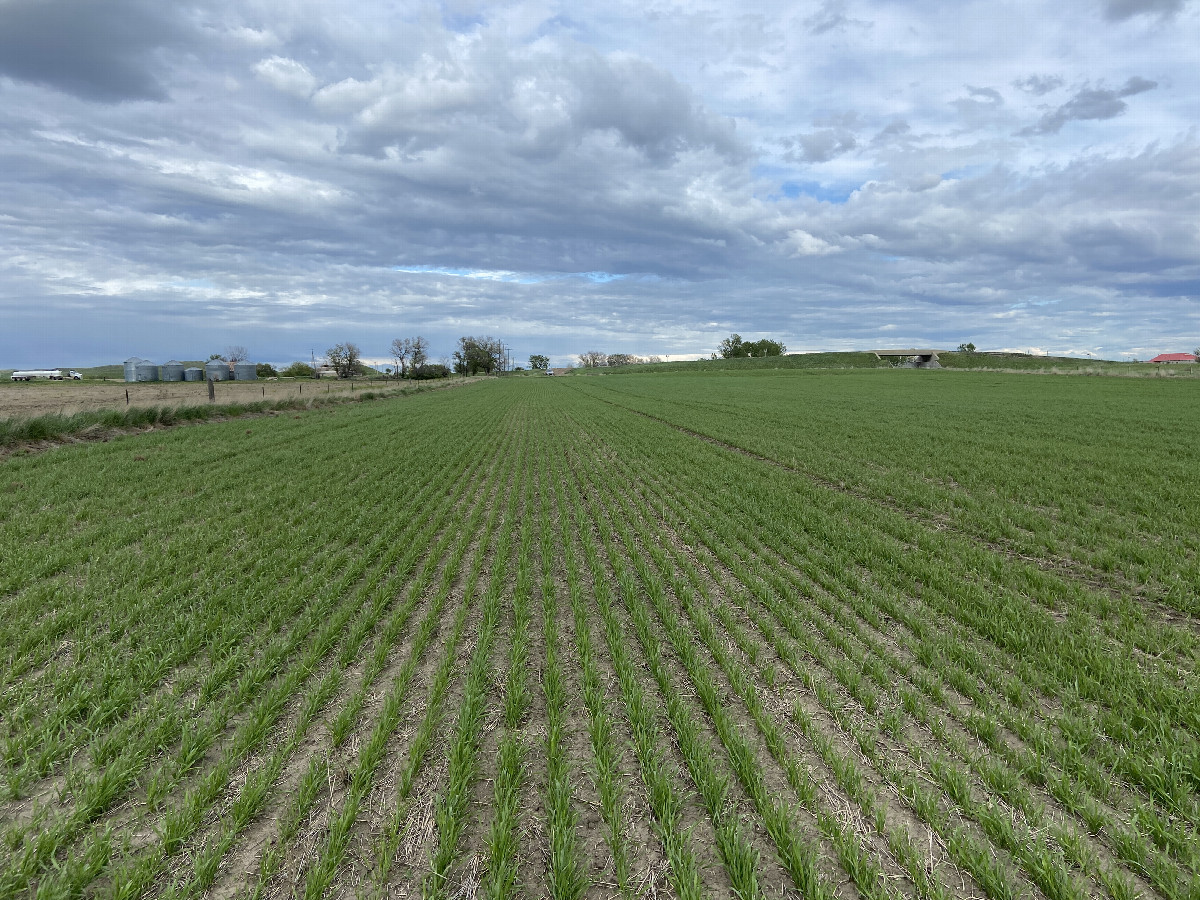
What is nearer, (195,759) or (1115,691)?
(195,759)

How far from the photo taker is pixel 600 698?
431 cm

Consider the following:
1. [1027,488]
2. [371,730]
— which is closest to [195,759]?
[371,730]

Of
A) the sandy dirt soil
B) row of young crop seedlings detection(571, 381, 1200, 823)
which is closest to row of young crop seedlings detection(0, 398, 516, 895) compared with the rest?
row of young crop seedlings detection(571, 381, 1200, 823)

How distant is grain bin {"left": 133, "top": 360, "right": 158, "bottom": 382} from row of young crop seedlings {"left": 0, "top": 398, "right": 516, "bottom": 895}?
342ft

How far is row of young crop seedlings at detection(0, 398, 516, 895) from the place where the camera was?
2.70 m

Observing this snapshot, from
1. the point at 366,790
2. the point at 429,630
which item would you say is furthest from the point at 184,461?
the point at 366,790

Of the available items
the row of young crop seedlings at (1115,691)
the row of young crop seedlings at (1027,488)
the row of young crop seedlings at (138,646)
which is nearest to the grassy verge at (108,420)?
the row of young crop seedlings at (138,646)

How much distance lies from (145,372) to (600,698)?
4328 inches

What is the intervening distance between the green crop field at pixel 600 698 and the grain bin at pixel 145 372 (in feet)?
318

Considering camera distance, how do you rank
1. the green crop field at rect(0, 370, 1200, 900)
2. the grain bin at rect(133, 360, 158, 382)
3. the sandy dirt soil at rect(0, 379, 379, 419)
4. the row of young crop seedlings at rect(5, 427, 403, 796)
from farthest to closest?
the grain bin at rect(133, 360, 158, 382) → the sandy dirt soil at rect(0, 379, 379, 419) → the row of young crop seedlings at rect(5, 427, 403, 796) → the green crop field at rect(0, 370, 1200, 900)

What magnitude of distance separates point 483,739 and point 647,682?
159cm

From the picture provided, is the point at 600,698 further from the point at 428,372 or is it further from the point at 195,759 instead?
the point at 428,372

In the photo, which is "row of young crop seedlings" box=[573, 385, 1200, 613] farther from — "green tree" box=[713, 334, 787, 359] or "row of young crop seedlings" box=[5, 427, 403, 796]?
"green tree" box=[713, 334, 787, 359]

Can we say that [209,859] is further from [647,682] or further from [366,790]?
[647,682]
